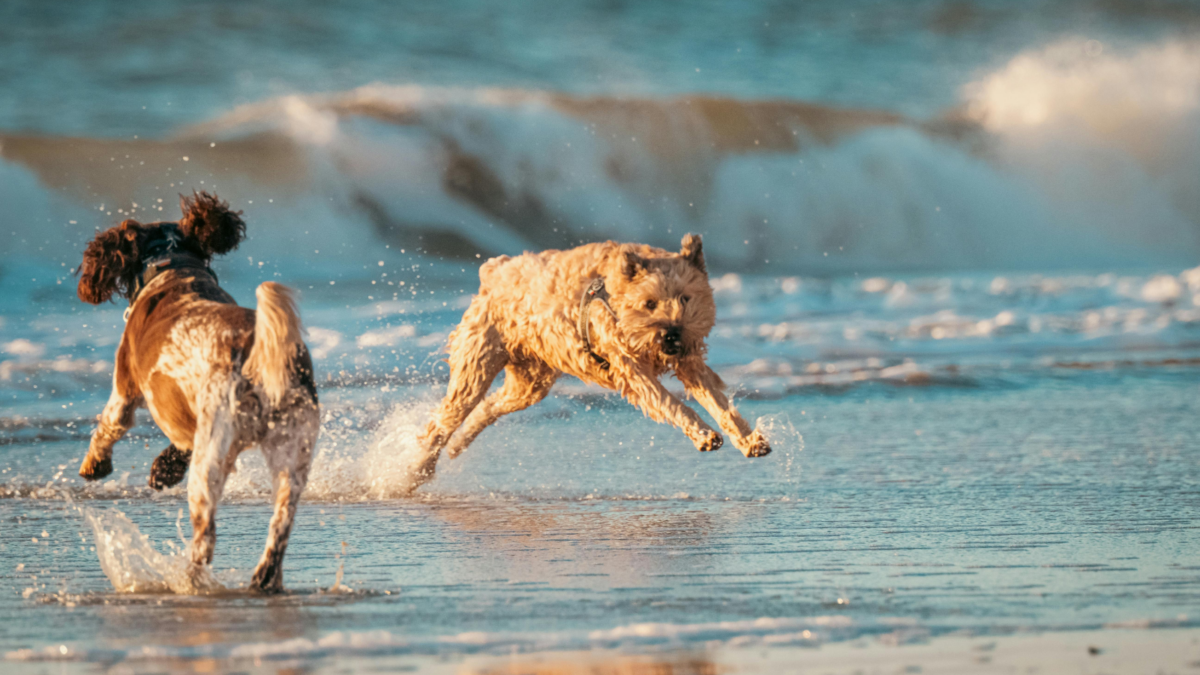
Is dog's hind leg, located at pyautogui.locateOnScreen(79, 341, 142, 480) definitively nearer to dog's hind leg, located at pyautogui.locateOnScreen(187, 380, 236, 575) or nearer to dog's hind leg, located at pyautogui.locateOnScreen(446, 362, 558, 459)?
dog's hind leg, located at pyautogui.locateOnScreen(187, 380, 236, 575)

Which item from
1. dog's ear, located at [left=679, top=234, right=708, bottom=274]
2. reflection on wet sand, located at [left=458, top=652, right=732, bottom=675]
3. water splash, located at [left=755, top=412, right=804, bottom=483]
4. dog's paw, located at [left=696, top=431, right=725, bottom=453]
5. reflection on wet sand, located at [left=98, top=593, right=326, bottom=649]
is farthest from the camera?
water splash, located at [left=755, top=412, right=804, bottom=483]

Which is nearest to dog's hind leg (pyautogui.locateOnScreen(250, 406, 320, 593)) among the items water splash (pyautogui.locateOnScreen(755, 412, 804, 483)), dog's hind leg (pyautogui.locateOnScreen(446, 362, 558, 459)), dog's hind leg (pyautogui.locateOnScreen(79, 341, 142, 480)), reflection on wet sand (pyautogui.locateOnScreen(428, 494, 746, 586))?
reflection on wet sand (pyautogui.locateOnScreen(428, 494, 746, 586))

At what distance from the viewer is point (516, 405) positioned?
688cm

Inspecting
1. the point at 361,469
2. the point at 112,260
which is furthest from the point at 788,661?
the point at 361,469

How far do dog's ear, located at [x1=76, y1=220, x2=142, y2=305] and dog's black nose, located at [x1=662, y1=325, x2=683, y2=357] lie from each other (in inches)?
87.8

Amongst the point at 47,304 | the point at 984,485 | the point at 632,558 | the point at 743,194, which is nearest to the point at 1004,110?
the point at 743,194

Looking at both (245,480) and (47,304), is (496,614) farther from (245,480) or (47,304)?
(47,304)

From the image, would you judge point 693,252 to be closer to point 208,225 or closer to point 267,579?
point 208,225

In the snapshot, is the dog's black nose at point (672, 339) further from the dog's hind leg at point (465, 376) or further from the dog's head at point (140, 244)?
the dog's head at point (140, 244)

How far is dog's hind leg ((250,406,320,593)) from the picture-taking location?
4344 millimetres

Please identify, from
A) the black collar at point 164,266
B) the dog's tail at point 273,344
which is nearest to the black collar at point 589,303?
the black collar at point 164,266

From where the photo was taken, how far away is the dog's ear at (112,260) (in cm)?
515

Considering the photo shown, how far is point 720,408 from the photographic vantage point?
602 cm

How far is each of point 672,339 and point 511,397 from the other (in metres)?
1.30
